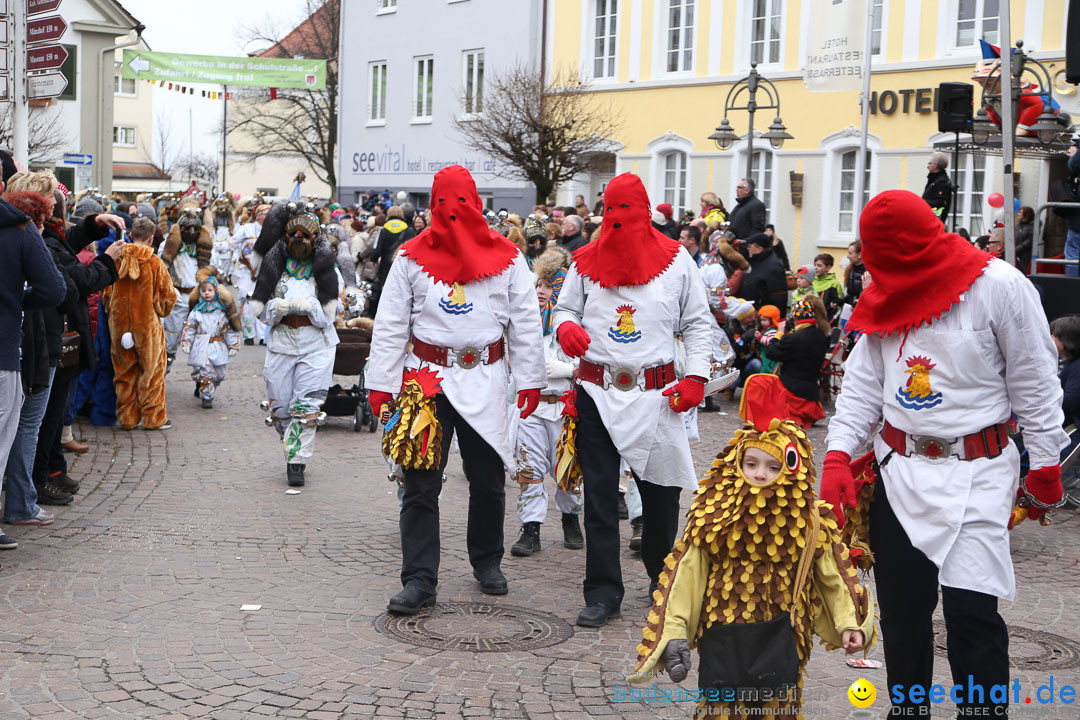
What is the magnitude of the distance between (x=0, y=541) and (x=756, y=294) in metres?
9.33

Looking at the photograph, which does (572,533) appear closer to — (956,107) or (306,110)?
(956,107)

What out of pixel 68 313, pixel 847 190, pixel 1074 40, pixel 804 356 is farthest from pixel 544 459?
pixel 847 190

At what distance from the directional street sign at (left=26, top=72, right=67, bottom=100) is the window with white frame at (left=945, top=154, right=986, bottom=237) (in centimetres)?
1601

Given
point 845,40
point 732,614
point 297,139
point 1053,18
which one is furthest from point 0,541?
point 297,139

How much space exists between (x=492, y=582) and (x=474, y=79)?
29362 mm

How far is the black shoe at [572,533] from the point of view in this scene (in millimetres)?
7591

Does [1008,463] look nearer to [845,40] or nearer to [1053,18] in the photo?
[845,40]

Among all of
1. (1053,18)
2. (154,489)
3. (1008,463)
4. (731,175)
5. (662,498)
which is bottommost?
(154,489)

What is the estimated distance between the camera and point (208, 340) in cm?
1270

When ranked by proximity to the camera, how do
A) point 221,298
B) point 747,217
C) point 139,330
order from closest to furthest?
point 139,330 → point 221,298 → point 747,217

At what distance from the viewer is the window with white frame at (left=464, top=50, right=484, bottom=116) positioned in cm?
3350

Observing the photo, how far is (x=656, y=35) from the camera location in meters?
28.5

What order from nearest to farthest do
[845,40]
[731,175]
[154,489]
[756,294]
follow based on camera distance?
1. [154,489]
2. [756,294]
3. [845,40]
4. [731,175]

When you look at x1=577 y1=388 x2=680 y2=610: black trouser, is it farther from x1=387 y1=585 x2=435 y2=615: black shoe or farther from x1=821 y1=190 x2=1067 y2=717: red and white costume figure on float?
x1=821 y1=190 x2=1067 y2=717: red and white costume figure on float
